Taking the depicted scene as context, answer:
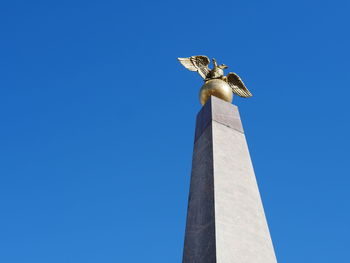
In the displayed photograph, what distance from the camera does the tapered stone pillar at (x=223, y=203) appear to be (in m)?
5.17

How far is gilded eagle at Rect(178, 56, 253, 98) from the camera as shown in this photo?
9.38 meters

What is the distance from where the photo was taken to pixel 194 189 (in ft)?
21.7

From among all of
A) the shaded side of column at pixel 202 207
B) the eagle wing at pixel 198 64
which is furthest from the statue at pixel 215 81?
the shaded side of column at pixel 202 207

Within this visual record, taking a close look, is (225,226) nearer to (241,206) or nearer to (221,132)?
(241,206)

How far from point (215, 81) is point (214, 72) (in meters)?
0.43

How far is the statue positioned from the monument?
36mm

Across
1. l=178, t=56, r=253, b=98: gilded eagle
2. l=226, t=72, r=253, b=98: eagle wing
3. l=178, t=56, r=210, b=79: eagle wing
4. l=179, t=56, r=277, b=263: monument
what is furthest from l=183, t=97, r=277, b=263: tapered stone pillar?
l=226, t=72, r=253, b=98: eagle wing

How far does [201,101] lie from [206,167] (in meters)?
2.77

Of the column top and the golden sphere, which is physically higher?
the golden sphere

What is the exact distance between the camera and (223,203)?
18.8 feet

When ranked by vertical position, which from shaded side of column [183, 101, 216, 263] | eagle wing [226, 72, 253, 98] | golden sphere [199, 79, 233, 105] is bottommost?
shaded side of column [183, 101, 216, 263]

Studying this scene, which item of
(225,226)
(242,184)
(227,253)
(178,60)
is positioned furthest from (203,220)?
(178,60)

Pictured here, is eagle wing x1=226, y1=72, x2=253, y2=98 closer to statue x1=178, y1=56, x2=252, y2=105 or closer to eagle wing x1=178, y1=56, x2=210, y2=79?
statue x1=178, y1=56, x2=252, y2=105

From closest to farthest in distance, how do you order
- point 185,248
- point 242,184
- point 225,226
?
point 225,226, point 185,248, point 242,184
